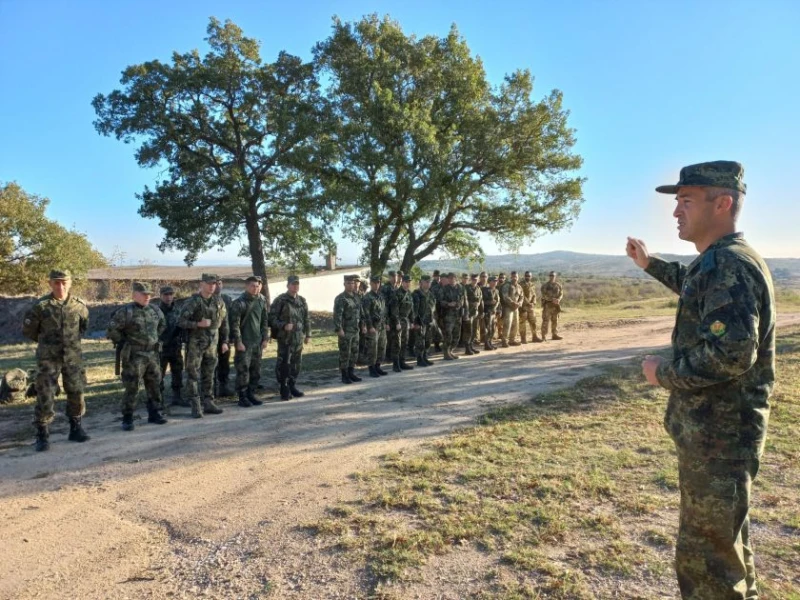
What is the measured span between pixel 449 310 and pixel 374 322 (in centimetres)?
256

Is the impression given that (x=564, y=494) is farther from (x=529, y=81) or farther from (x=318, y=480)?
(x=529, y=81)

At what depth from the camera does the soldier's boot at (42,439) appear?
5895mm

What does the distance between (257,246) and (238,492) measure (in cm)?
1745

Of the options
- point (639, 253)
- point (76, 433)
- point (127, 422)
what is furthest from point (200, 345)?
point (639, 253)

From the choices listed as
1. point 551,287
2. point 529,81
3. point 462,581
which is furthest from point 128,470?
point 529,81

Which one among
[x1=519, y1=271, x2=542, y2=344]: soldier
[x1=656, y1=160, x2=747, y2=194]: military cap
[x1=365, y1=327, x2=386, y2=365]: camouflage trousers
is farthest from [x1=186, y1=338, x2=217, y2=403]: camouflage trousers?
[x1=519, y1=271, x2=542, y2=344]: soldier

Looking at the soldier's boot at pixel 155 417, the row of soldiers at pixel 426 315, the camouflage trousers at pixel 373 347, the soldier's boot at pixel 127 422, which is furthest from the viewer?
the camouflage trousers at pixel 373 347

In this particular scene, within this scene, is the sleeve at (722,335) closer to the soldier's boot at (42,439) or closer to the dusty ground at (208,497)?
the dusty ground at (208,497)

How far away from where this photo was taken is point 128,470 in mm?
5293

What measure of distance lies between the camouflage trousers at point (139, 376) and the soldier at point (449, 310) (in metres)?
6.81

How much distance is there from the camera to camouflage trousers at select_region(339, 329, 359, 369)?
9.77 meters

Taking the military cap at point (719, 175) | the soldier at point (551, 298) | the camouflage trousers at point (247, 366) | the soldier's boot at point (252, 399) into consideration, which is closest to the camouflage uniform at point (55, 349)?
the camouflage trousers at point (247, 366)

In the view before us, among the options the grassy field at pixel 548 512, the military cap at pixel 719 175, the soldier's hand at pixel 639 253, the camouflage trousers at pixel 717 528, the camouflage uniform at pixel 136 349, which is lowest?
the grassy field at pixel 548 512

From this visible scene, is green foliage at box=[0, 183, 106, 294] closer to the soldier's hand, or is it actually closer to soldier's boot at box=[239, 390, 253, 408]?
soldier's boot at box=[239, 390, 253, 408]
